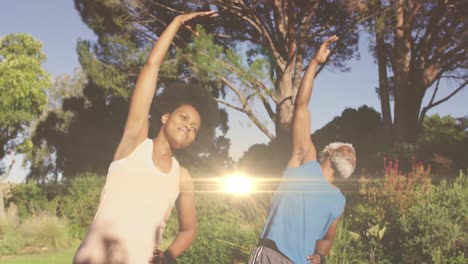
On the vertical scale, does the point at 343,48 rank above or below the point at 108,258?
above

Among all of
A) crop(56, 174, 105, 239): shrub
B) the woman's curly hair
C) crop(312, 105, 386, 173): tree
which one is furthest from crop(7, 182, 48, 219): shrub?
the woman's curly hair

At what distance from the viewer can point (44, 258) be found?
9.27 meters

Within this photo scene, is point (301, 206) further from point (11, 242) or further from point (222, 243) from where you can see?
point (11, 242)

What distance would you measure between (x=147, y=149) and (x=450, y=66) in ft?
51.4

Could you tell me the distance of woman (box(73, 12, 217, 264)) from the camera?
8.68ft

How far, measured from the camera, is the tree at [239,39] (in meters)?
12.6

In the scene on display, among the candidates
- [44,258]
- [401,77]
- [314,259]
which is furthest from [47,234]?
[401,77]

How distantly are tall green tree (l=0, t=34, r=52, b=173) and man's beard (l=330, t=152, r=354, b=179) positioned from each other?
625 inches

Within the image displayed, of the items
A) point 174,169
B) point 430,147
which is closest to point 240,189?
point 174,169

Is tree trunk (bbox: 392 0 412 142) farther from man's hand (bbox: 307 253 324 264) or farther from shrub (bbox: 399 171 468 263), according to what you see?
man's hand (bbox: 307 253 324 264)

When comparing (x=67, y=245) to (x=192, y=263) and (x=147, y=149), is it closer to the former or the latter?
(x=192, y=263)

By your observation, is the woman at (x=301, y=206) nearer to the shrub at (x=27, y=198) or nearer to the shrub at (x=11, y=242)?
the shrub at (x=11, y=242)

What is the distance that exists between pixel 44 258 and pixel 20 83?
383 inches

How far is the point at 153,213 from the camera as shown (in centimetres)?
269
